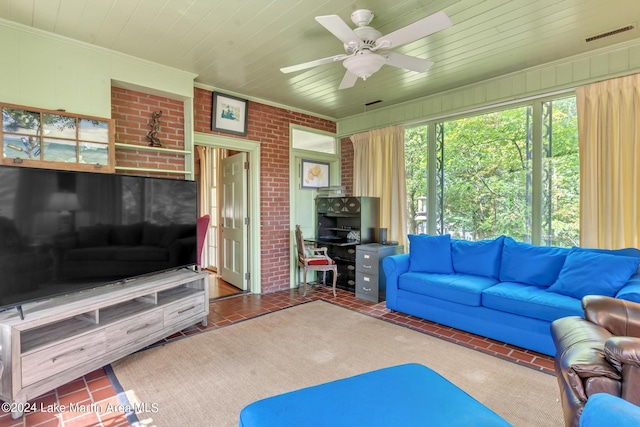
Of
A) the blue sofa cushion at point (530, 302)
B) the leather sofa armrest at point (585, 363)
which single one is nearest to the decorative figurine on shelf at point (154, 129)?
the blue sofa cushion at point (530, 302)

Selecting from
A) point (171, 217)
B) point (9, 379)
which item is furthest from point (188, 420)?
point (171, 217)

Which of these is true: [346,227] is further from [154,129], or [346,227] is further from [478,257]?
[154,129]

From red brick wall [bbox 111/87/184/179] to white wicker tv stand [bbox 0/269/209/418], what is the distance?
1.24 meters

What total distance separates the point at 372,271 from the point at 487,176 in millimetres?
1872

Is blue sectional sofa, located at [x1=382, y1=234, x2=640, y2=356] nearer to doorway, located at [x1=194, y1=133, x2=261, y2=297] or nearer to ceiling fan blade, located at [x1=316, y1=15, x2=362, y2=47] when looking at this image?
doorway, located at [x1=194, y1=133, x2=261, y2=297]

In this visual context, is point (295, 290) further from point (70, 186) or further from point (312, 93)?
point (70, 186)

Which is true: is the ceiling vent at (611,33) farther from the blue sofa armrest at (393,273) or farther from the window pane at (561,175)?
the blue sofa armrest at (393,273)

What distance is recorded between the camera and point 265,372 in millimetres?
2396

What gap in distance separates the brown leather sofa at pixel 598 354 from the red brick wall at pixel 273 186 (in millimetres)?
3473

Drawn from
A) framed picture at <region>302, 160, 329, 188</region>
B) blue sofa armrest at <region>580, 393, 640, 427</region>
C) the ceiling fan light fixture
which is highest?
the ceiling fan light fixture

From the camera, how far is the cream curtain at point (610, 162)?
2.87m

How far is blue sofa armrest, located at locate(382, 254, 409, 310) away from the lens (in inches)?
145

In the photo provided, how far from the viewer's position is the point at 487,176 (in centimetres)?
389

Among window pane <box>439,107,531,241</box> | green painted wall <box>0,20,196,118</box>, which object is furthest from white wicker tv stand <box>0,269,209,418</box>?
window pane <box>439,107,531,241</box>
